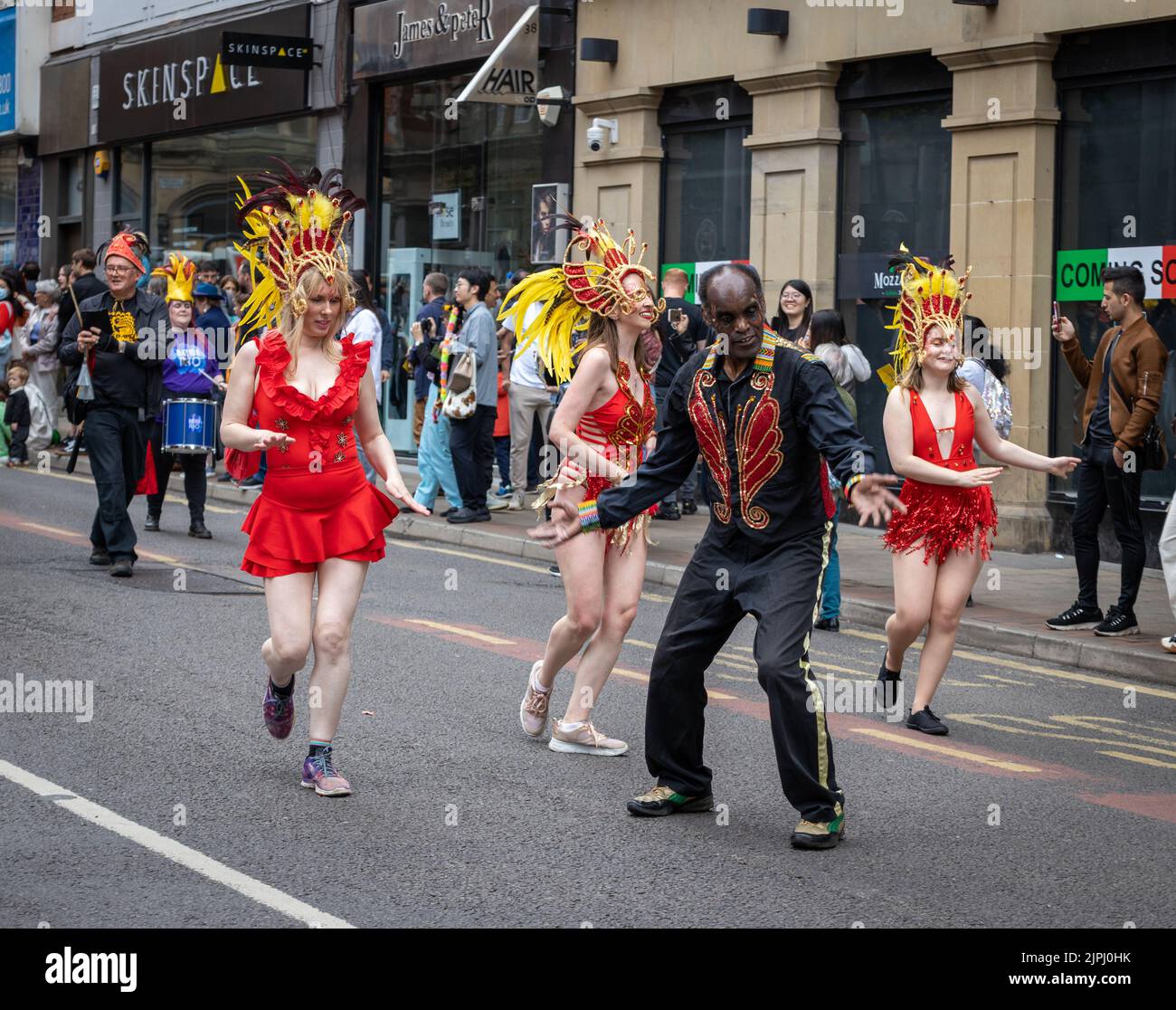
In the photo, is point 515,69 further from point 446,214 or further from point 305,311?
point 305,311

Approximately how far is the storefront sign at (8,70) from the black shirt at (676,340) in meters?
21.1

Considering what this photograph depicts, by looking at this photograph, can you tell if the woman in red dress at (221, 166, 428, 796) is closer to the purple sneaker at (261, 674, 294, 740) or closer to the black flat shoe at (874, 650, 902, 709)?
the purple sneaker at (261, 674, 294, 740)

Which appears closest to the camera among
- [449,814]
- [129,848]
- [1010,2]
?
[129,848]

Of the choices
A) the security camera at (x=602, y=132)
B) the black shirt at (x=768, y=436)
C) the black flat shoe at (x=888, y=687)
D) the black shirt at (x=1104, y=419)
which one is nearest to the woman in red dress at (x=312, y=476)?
the black shirt at (x=768, y=436)

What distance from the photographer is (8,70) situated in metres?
32.9

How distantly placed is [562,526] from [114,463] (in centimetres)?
629

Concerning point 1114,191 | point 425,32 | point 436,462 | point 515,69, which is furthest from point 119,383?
point 425,32

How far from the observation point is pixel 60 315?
497 inches

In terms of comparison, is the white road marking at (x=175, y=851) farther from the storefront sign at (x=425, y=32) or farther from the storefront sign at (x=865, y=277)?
the storefront sign at (x=425, y=32)

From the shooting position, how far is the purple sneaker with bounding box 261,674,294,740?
6.98m

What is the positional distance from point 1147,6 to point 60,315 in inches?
323

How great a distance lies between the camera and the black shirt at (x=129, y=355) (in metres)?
12.0
